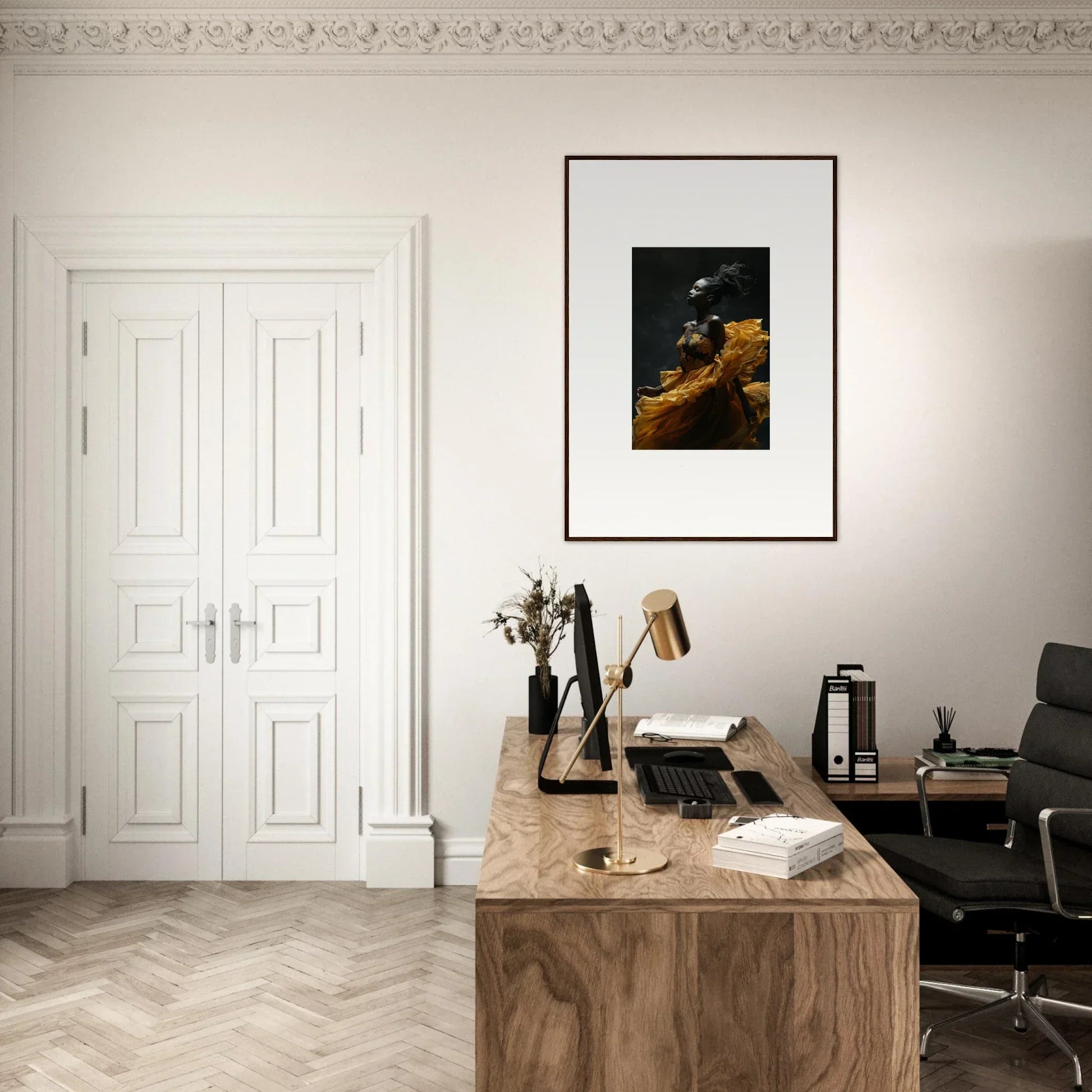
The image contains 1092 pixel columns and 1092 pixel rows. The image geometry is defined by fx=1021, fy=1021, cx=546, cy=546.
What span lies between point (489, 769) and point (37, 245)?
8.90 ft

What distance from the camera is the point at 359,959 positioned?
132 inches

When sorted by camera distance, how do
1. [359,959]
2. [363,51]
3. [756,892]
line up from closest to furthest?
[756,892], [359,959], [363,51]

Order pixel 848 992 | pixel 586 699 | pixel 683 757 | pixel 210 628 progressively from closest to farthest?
pixel 848 992 < pixel 586 699 < pixel 683 757 < pixel 210 628

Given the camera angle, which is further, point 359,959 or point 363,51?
point 363,51

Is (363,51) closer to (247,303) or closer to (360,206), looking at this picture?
(360,206)

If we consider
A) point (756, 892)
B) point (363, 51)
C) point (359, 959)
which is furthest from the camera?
point (363, 51)

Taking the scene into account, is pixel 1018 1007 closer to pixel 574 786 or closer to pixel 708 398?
pixel 574 786

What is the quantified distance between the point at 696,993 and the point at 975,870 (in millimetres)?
1236

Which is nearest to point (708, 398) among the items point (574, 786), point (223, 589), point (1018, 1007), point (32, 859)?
point (574, 786)

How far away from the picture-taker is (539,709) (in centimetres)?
331

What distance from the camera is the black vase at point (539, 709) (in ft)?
10.9

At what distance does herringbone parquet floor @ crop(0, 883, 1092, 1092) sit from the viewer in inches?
105

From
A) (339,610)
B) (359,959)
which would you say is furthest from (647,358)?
(359,959)

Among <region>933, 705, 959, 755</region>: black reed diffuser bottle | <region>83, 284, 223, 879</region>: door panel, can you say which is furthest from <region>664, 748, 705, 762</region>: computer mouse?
<region>83, 284, 223, 879</region>: door panel
